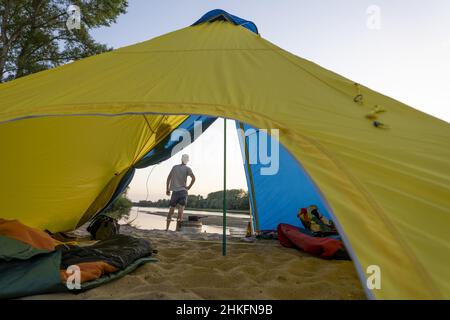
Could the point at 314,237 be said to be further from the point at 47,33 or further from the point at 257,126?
the point at 47,33

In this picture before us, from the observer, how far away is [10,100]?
1712mm

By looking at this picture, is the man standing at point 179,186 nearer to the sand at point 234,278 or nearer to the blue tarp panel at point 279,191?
the blue tarp panel at point 279,191

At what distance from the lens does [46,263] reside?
5.10ft

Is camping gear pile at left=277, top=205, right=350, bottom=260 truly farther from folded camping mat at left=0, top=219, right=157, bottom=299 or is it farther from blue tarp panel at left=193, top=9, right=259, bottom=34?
blue tarp panel at left=193, top=9, right=259, bottom=34

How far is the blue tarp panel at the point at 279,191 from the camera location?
3.66 metres

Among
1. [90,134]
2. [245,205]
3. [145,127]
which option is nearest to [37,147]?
[90,134]

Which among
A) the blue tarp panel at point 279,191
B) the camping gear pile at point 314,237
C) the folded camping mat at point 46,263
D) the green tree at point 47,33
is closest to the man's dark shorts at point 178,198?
the blue tarp panel at point 279,191

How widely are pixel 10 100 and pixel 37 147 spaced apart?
1.39 metres

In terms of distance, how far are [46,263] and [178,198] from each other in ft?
9.67

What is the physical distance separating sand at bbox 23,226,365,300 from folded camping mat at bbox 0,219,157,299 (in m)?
0.05

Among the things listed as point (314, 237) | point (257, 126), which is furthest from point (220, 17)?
point (314, 237)

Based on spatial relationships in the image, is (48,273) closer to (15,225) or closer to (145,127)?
(15,225)

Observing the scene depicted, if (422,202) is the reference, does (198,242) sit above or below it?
below

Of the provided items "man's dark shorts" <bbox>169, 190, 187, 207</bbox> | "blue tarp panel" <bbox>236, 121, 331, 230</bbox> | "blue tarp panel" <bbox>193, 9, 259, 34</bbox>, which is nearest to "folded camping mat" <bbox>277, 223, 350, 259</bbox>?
"blue tarp panel" <bbox>236, 121, 331, 230</bbox>
